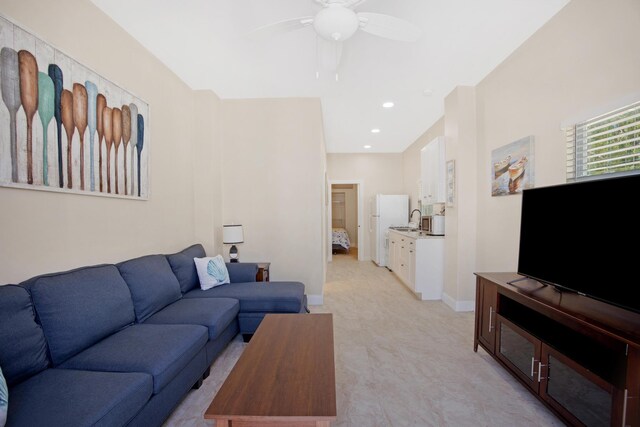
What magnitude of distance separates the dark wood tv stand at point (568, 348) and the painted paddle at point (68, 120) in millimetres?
3057

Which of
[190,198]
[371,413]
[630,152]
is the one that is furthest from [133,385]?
[630,152]

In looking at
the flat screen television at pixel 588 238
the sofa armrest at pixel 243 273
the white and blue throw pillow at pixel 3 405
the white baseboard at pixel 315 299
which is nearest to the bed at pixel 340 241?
the white baseboard at pixel 315 299

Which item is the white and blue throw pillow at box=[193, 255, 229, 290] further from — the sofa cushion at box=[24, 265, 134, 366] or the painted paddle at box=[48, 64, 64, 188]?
the painted paddle at box=[48, 64, 64, 188]

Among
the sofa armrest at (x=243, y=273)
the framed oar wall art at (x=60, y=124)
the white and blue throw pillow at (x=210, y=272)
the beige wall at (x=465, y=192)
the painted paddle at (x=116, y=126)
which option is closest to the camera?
the framed oar wall art at (x=60, y=124)

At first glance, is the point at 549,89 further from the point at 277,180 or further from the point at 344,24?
the point at 277,180

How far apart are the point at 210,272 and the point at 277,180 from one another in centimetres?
150

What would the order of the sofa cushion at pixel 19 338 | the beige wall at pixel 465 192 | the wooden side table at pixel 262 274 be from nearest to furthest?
the sofa cushion at pixel 19 338, the wooden side table at pixel 262 274, the beige wall at pixel 465 192

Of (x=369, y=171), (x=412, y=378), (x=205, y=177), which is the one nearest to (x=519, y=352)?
(x=412, y=378)

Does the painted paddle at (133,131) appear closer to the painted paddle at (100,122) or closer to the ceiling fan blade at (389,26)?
the painted paddle at (100,122)

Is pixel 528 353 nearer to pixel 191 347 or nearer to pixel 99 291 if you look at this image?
pixel 191 347

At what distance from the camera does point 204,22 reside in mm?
2252

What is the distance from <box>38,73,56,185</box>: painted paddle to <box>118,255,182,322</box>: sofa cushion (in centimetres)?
79

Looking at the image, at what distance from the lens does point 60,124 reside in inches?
69.6

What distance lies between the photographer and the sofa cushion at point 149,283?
207 cm
